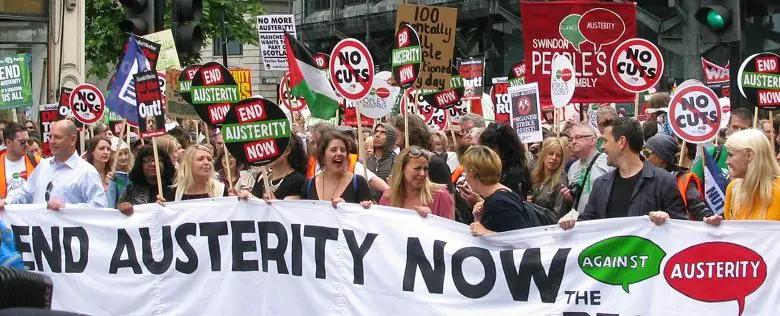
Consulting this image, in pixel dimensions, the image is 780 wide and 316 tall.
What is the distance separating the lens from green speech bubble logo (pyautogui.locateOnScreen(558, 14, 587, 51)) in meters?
14.3

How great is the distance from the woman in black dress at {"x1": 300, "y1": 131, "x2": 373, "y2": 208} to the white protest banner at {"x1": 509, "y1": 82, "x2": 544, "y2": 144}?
5.01 metres

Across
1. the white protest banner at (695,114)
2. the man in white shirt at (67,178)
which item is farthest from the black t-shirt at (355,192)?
the white protest banner at (695,114)

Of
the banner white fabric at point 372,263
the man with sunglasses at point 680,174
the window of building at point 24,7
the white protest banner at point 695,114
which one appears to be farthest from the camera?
the window of building at point 24,7

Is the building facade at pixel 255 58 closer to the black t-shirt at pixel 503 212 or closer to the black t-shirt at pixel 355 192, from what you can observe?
the black t-shirt at pixel 355 192

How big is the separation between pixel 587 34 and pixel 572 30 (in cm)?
27

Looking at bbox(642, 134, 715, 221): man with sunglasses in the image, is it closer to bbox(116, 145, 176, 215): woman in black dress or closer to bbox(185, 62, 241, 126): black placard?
bbox(185, 62, 241, 126): black placard

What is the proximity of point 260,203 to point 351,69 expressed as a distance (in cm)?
295

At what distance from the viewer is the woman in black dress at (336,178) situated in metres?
9.84

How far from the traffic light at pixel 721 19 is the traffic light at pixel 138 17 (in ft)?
16.5

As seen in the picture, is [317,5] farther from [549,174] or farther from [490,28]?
[549,174]

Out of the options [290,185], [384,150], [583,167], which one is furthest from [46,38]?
[583,167]

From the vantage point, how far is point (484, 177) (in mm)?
8500

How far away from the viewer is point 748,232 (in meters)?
7.93

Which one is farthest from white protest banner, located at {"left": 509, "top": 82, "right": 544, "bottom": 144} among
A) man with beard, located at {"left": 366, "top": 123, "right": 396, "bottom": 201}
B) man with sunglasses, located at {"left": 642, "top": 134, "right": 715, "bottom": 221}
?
man with sunglasses, located at {"left": 642, "top": 134, "right": 715, "bottom": 221}
